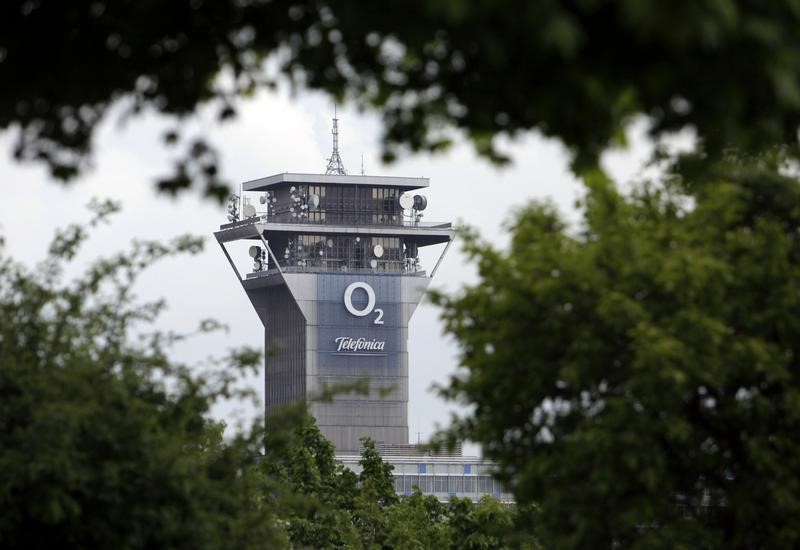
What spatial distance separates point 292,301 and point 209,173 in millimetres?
149492

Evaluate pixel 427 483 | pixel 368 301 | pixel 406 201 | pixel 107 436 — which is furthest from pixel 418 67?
pixel 406 201

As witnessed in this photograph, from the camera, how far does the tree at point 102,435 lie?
19.5m

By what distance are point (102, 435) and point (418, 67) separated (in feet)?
34.5

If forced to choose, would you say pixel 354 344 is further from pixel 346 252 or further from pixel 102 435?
pixel 102 435

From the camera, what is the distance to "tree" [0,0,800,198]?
9227 mm

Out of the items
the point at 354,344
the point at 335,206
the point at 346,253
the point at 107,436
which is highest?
the point at 335,206

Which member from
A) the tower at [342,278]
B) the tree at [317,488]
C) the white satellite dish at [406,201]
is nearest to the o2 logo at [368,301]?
the tower at [342,278]

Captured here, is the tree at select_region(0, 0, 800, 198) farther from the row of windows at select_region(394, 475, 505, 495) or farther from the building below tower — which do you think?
the building below tower

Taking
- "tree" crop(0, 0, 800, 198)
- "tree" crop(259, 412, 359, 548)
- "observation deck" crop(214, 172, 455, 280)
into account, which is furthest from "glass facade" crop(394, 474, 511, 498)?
"tree" crop(0, 0, 800, 198)

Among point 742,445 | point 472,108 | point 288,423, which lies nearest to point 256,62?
point 472,108

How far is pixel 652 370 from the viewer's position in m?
21.8

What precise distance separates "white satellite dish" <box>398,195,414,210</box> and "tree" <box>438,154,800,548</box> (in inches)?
5416

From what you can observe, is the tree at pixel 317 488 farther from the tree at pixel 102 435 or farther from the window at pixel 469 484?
the window at pixel 469 484

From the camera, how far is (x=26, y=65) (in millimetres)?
11211
